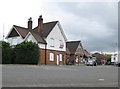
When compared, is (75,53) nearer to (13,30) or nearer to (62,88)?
(13,30)

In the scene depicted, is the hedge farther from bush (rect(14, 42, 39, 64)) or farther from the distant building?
the distant building

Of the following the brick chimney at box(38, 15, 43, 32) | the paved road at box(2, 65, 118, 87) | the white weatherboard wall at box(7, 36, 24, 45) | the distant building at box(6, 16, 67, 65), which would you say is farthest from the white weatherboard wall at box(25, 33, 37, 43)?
the paved road at box(2, 65, 118, 87)

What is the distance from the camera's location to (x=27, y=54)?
42.5 m

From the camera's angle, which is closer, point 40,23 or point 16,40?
point 16,40

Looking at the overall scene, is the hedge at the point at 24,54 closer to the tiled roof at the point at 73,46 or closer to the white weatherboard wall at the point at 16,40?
the white weatherboard wall at the point at 16,40

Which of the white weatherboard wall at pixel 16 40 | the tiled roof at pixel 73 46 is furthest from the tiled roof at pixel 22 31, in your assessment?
the tiled roof at pixel 73 46

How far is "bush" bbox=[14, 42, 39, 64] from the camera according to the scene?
42.5m

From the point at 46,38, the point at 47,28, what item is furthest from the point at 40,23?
the point at 46,38

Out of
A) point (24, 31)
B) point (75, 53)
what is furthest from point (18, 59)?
point (75, 53)

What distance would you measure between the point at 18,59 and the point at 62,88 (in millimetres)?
31515

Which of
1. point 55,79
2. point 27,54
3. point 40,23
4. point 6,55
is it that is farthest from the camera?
point 40,23

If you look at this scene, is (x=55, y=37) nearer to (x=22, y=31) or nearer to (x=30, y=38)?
(x=30, y=38)

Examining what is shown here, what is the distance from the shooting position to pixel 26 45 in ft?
140

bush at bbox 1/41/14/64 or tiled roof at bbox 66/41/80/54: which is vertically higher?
tiled roof at bbox 66/41/80/54
